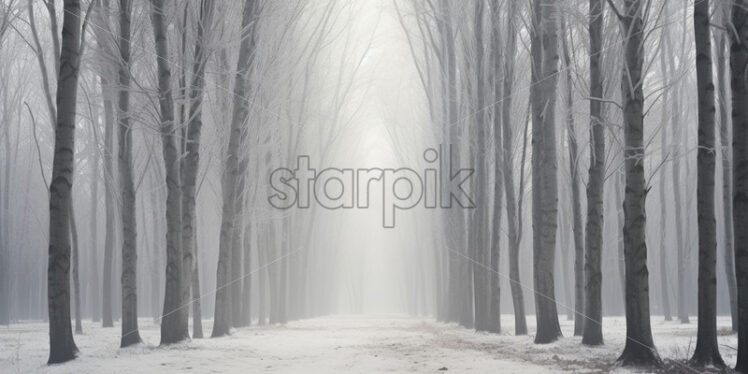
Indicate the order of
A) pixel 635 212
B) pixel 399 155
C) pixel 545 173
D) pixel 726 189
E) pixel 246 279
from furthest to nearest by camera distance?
pixel 399 155
pixel 246 279
pixel 726 189
pixel 545 173
pixel 635 212

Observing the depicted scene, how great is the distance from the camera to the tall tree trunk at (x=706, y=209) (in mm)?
7879

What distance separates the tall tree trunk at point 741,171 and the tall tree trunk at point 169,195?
27.2 ft

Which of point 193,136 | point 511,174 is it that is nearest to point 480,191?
point 511,174

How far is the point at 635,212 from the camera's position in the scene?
8.58 metres

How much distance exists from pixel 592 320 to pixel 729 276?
15.2 feet

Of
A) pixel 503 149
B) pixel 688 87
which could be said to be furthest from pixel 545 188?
pixel 688 87

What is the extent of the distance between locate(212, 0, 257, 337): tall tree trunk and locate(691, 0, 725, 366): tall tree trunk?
9973mm

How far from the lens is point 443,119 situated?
2266 centimetres

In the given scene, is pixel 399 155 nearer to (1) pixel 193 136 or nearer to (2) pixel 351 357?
(1) pixel 193 136

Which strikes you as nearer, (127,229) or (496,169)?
(127,229)

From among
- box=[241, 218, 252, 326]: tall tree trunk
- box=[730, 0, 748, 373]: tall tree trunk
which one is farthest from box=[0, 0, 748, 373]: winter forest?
box=[241, 218, 252, 326]: tall tree trunk

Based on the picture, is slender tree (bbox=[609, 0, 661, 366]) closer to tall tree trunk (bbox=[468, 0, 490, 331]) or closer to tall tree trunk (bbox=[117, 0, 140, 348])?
tall tree trunk (bbox=[117, 0, 140, 348])

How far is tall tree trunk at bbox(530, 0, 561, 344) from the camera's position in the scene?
12609 mm

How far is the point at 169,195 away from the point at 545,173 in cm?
645
